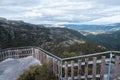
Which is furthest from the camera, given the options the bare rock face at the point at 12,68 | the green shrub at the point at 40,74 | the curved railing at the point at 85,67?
the bare rock face at the point at 12,68

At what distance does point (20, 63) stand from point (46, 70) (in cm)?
731

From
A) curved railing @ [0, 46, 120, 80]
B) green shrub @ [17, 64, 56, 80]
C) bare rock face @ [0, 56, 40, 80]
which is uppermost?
curved railing @ [0, 46, 120, 80]

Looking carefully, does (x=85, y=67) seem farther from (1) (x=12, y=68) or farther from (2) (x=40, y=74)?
(1) (x=12, y=68)

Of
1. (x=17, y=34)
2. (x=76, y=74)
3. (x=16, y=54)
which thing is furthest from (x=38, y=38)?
(x=76, y=74)

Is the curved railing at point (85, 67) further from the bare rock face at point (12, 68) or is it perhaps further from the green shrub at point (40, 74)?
the bare rock face at point (12, 68)

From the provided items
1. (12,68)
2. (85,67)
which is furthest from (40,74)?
(12,68)

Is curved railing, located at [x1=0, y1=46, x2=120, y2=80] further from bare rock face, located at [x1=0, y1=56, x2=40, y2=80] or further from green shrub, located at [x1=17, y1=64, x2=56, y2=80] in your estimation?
bare rock face, located at [x1=0, y1=56, x2=40, y2=80]

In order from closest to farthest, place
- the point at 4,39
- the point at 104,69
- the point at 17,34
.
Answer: the point at 104,69 → the point at 4,39 → the point at 17,34

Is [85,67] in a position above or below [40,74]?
above

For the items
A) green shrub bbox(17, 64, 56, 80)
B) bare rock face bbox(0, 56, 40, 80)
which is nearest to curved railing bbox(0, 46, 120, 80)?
green shrub bbox(17, 64, 56, 80)

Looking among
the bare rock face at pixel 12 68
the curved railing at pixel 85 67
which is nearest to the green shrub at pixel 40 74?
the curved railing at pixel 85 67

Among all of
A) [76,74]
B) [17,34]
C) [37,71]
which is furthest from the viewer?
[17,34]

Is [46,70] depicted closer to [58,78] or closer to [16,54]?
[58,78]

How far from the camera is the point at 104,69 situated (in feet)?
27.2
